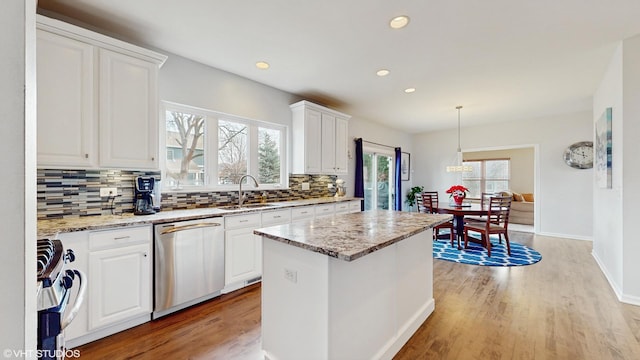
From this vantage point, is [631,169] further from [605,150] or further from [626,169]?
[605,150]

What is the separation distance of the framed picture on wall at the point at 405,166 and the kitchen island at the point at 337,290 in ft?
18.2

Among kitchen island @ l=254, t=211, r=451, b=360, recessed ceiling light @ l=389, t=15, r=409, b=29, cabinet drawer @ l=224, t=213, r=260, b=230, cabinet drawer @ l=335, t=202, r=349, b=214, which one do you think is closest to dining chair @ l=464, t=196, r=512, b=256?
cabinet drawer @ l=335, t=202, r=349, b=214

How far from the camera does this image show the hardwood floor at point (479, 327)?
1961 mm

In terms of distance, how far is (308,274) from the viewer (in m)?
1.55

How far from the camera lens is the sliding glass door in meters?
6.27

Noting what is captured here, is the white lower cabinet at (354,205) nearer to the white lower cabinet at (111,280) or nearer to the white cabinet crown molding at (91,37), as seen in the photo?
the white lower cabinet at (111,280)

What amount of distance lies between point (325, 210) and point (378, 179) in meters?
2.88

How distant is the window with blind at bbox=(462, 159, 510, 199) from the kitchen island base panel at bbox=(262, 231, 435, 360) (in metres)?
8.70

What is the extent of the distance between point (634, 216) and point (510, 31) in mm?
2283

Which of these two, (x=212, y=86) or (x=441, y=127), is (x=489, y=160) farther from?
(x=212, y=86)

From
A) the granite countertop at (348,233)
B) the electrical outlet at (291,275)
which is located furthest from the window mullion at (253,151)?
the electrical outlet at (291,275)

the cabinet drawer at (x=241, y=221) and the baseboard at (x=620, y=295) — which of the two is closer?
the baseboard at (x=620, y=295)

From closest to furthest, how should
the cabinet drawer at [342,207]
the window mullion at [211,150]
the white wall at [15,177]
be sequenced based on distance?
the white wall at [15,177]
the window mullion at [211,150]
the cabinet drawer at [342,207]

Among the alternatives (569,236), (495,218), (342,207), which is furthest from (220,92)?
(569,236)
